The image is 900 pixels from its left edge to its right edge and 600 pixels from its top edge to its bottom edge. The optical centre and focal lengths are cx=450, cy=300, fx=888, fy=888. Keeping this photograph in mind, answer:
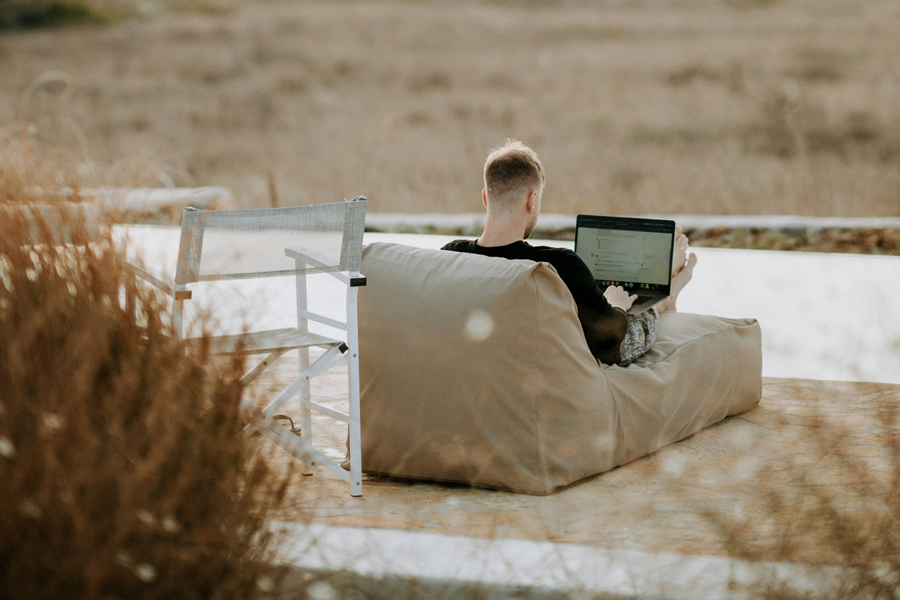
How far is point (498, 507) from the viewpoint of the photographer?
233 cm

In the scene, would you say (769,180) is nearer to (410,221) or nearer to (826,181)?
(826,181)

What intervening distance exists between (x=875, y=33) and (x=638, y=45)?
19.1ft

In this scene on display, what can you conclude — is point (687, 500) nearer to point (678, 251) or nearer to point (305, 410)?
point (678, 251)

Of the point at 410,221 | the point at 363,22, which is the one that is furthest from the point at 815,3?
the point at 410,221

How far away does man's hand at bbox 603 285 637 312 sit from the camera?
9.29 ft

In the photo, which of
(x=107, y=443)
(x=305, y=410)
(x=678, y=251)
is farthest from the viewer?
(x=678, y=251)

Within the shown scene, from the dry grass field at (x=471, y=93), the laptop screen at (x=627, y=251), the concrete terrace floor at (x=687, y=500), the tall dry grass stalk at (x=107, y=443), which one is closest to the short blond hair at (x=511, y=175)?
the laptop screen at (x=627, y=251)

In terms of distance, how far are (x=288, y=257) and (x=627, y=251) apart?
122 centimetres

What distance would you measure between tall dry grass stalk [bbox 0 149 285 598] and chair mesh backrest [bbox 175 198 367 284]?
1.50 feet

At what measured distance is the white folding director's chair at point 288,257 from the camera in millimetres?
2217

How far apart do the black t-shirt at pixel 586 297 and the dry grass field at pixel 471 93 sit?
26.0 feet

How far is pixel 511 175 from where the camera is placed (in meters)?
2.61

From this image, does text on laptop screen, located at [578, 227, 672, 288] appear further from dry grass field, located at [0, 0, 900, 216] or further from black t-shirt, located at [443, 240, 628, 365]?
dry grass field, located at [0, 0, 900, 216]

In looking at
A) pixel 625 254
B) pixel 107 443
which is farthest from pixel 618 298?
pixel 107 443
